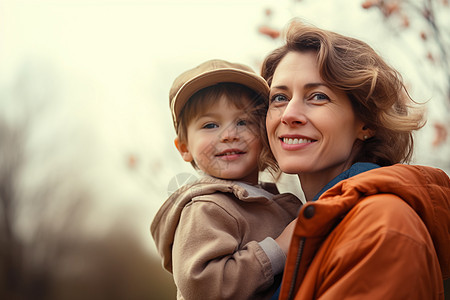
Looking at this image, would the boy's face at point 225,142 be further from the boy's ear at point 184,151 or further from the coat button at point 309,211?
the coat button at point 309,211

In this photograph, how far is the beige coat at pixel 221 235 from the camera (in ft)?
5.86

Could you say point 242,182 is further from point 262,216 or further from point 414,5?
point 414,5

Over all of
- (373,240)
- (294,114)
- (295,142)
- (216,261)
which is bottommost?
(216,261)

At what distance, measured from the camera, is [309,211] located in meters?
1.54

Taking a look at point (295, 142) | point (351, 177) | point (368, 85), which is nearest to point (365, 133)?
point (368, 85)


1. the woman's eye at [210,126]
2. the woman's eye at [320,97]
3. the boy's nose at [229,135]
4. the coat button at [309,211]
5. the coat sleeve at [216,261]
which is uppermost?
the woman's eye at [320,97]

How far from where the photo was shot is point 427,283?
1.48 meters

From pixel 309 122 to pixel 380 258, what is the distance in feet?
2.47

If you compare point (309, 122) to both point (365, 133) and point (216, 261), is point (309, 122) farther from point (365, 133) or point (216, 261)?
point (216, 261)

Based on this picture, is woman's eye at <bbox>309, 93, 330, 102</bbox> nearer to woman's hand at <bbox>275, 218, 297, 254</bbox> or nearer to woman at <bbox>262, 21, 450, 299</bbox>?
woman at <bbox>262, 21, 450, 299</bbox>

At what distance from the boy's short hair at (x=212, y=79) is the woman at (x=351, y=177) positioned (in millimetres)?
88

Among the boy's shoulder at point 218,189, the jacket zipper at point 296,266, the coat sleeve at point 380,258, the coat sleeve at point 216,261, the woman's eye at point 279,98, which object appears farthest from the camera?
the woman's eye at point 279,98

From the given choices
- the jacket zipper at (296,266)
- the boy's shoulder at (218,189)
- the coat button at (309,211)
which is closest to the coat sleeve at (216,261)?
the boy's shoulder at (218,189)

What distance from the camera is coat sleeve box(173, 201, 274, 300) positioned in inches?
69.9
